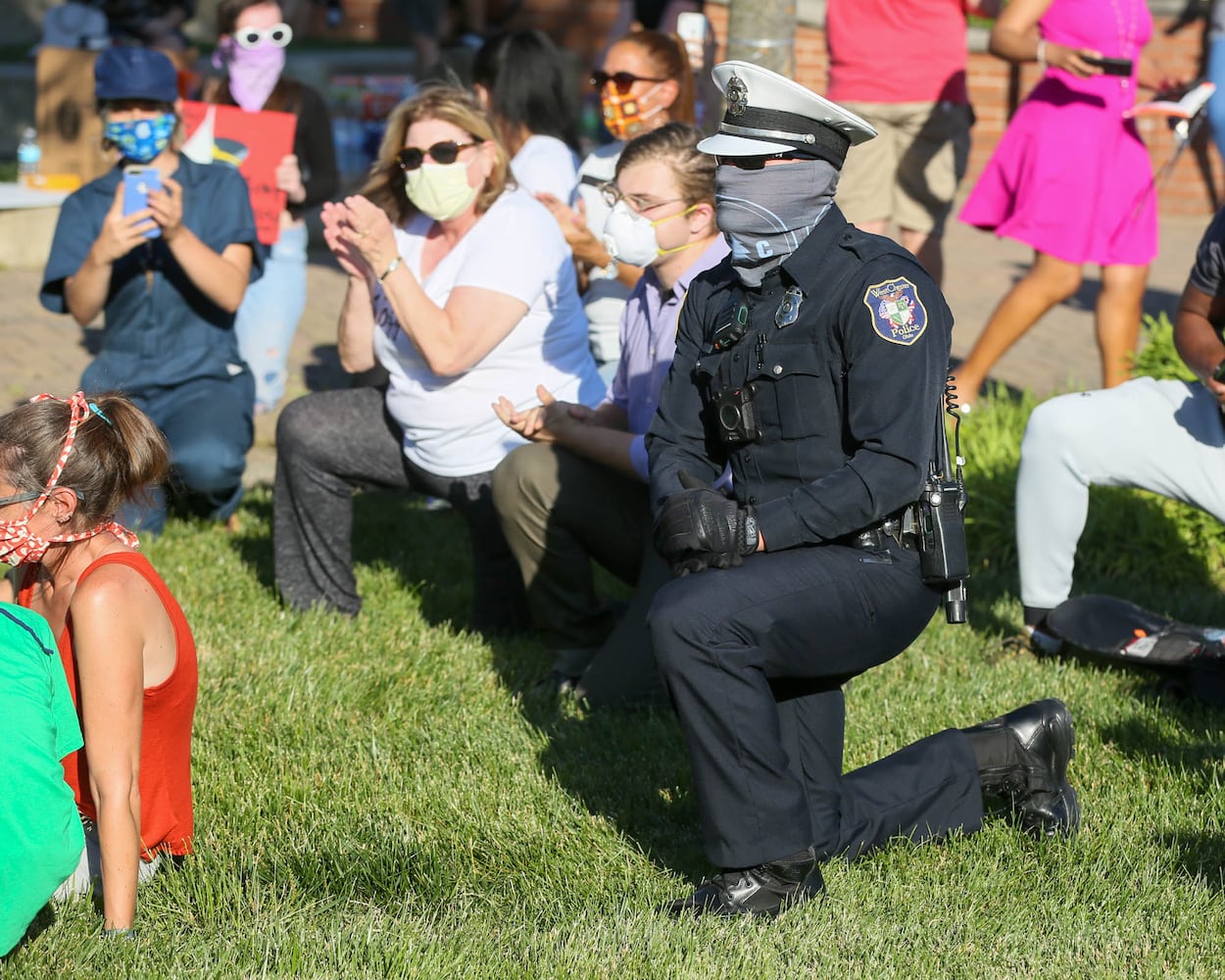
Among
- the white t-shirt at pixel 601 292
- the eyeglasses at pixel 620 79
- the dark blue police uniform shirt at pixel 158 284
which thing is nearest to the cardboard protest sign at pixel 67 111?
the dark blue police uniform shirt at pixel 158 284

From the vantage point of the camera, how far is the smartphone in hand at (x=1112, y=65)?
630cm

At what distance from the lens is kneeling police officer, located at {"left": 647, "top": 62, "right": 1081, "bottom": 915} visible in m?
3.06

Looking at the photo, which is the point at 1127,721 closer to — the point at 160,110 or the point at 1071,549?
the point at 1071,549

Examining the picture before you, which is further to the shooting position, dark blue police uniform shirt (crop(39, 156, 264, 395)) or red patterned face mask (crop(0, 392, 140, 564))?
dark blue police uniform shirt (crop(39, 156, 264, 395))

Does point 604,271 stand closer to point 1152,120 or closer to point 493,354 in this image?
point 493,354

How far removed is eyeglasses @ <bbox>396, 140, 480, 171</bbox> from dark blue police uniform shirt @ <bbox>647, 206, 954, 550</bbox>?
1.56 m

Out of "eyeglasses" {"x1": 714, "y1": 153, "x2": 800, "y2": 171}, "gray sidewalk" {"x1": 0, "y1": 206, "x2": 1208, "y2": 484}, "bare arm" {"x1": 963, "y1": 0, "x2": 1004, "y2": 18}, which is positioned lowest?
"gray sidewalk" {"x1": 0, "y1": 206, "x2": 1208, "y2": 484}

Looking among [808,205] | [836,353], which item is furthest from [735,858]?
[808,205]

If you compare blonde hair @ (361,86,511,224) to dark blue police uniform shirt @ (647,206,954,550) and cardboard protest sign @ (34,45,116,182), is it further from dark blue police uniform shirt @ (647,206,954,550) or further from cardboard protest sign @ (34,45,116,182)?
cardboard protest sign @ (34,45,116,182)

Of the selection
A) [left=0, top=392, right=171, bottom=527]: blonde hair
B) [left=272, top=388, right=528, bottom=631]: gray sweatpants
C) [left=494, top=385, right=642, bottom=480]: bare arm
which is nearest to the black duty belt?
[left=494, top=385, right=642, bottom=480]: bare arm

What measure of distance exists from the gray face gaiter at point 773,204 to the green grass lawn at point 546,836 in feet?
4.33

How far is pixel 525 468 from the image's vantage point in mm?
4418

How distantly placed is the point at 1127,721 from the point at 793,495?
158 cm

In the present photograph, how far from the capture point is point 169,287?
5.68m
